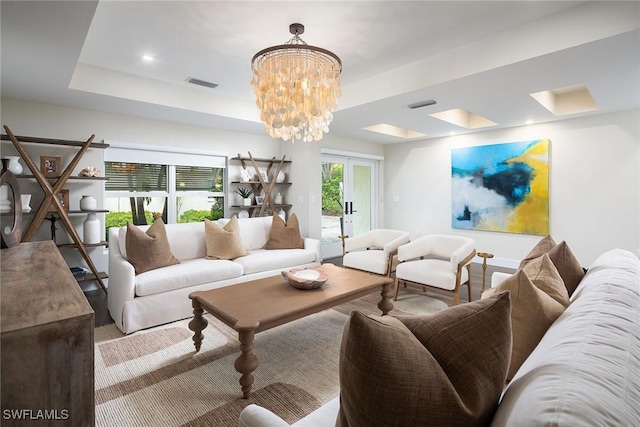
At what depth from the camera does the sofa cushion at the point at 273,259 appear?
373 centimetres

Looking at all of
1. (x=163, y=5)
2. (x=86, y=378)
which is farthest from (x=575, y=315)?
(x=163, y=5)

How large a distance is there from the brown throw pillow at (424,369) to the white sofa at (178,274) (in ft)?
8.67

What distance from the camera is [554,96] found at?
457 centimetres

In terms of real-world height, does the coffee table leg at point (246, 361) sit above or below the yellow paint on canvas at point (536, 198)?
below

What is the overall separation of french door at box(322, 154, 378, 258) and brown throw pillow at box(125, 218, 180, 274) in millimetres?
3247

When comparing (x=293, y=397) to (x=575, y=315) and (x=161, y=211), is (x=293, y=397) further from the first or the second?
(x=161, y=211)

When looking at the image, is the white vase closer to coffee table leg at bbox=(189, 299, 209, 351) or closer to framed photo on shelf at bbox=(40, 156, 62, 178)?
framed photo on shelf at bbox=(40, 156, 62, 178)

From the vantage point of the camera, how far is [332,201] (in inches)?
247

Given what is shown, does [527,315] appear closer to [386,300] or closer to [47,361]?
[47,361]

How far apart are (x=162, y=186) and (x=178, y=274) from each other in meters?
2.18

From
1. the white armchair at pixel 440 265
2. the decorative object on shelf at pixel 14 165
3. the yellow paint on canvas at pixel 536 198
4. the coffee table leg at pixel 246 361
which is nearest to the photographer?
the coffee table leg at pixel 246 361

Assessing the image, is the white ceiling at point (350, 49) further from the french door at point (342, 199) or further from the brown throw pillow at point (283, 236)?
the french door at point (342, 199)

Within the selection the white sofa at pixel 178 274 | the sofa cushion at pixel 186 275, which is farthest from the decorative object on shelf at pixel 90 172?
the sofa cushion at pixel 186 275

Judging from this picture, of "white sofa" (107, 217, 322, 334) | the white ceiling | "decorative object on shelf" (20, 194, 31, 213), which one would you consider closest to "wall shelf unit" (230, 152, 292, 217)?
"white sofa" (107, 217, 322, 334)
